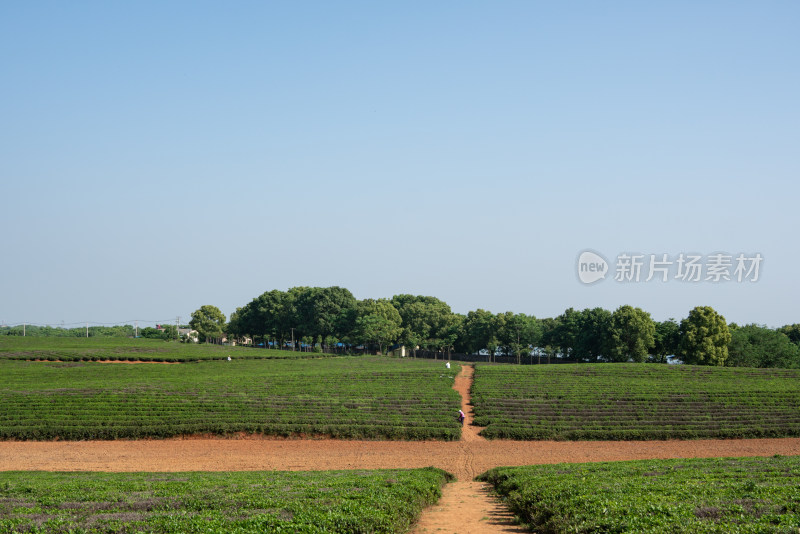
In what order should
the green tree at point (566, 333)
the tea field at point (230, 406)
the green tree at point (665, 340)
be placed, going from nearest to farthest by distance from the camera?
the tea field at point (230, 406) → the green tree at point (665, 340) → the green tree at point (566, 333)

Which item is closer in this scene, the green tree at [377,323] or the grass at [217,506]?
the grass at [217,506]

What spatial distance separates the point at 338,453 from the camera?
127ft

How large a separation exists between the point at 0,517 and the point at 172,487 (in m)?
6.02

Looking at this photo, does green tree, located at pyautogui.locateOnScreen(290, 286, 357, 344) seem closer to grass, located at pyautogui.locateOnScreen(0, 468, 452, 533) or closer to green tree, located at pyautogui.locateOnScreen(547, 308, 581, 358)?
green tree, located at pyautogui.locateOnScreen(547, 308, 581, 358)

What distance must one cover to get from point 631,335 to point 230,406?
69.3 m

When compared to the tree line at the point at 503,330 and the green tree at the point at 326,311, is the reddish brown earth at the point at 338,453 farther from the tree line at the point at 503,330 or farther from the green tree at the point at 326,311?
the green tree at the point at 326,311

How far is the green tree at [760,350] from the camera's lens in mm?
95562

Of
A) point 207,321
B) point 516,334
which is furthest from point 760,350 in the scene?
point 207,321

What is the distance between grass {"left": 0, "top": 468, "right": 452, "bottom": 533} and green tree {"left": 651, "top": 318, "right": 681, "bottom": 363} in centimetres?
8952

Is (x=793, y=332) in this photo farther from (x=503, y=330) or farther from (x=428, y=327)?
(x=428, y=327)

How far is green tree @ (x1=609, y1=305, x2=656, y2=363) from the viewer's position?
95.9m

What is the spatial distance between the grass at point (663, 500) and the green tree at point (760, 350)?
272 ft

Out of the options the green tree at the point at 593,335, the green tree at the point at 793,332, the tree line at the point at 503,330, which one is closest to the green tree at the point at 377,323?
the tree line at the point at 503,330

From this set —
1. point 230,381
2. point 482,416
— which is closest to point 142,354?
point 230,381
